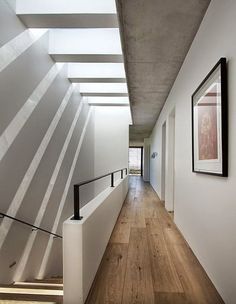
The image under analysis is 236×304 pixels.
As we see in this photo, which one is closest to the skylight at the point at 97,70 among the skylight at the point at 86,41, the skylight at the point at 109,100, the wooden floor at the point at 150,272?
the skylight at the point at 86,41

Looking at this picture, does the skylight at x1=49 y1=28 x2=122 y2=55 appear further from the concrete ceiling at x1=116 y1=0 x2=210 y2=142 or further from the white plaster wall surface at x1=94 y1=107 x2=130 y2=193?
the white plaster wall surface at x1=94 y1=107 x2=130 y2=193

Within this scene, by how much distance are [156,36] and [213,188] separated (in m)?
1.95

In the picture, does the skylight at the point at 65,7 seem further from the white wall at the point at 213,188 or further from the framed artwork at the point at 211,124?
the framed artwork at the point at 211,124

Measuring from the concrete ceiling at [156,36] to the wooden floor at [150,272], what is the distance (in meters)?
2.67

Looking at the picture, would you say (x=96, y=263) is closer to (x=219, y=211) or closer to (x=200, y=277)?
(x=200, y=277)

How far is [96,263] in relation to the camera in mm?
2107

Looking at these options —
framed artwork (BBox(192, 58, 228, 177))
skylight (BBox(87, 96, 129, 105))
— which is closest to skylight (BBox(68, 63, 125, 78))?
skylight (BBox(87, 96, 129, 105))

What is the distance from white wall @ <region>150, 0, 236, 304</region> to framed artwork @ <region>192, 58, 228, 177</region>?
2.5 inches

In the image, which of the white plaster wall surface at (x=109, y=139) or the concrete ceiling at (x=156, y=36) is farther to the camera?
the white plaster wall surface at (x=109, y=139)

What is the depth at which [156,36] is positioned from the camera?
2.59m

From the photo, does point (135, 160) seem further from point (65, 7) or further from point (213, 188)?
point (213, 188)

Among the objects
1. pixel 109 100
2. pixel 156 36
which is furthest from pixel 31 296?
pixel 109 100

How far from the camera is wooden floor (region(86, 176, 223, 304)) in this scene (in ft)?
5.77

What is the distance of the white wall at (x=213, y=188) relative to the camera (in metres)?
1.52
